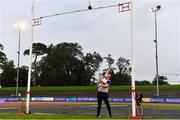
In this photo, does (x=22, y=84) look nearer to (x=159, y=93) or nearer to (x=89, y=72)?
(x=89, y=72)

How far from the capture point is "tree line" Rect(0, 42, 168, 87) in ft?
363

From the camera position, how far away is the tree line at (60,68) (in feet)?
363

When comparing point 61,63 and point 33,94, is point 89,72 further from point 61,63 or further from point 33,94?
point 33,94

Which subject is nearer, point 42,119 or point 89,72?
point 42,119

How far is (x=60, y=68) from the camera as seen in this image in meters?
118

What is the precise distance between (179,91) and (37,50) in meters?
63.2

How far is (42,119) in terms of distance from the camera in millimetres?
14938

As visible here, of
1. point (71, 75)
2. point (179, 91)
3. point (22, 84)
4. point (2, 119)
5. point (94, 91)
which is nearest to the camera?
point (2, 119)

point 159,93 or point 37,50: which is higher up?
point 37,50

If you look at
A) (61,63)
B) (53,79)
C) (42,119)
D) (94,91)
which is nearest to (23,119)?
(42,119)

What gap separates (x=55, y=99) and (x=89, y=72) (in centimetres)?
5575

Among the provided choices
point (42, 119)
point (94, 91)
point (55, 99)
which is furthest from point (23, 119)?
point (94, 91)

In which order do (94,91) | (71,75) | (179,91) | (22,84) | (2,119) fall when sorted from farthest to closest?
Answer: (71,75) < (22,84) < (94,91) < (179,91) < (2,119)

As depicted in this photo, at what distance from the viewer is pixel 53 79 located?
110 m
